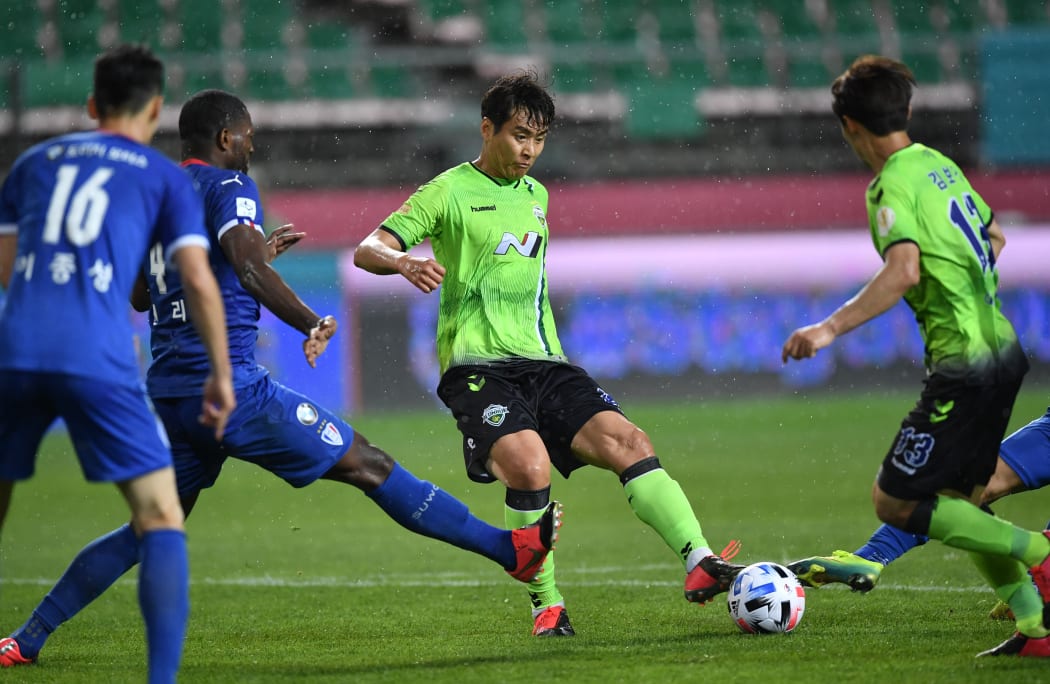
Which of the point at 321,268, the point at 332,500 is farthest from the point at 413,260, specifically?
the point at 321,268

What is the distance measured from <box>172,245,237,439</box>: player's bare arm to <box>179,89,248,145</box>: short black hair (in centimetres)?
137

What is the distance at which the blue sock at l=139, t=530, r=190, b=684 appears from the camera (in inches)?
155

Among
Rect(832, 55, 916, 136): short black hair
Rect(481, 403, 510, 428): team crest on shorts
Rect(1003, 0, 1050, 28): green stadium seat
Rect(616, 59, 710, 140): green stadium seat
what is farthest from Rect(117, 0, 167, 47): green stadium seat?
Rect(832, 55, 916, 136): short black hair

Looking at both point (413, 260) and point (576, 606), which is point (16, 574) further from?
point (413, 260)

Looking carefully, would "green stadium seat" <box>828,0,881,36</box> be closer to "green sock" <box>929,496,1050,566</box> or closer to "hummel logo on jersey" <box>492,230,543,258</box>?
"hummel logo on jersey" <box>492,230,543,258</box>

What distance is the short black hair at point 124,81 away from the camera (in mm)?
4062

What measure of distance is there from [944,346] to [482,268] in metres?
1.95

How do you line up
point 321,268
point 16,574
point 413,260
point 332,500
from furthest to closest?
point 321,268 → point 332,500 → point 16,574 → point 413,260

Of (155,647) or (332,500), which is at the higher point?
(155,647)

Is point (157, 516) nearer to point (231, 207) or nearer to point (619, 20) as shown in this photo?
point (231, 207)

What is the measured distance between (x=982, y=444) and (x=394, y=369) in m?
11.2

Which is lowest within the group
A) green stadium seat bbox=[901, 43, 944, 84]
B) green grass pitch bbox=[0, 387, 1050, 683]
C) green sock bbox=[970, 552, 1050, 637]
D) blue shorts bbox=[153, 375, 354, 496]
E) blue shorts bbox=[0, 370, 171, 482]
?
green grass pitch bbox=[0, 387, 1050, 683]

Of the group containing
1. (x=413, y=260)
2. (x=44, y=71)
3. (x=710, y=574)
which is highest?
(x=44, y=71)

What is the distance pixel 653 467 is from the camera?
548cm
